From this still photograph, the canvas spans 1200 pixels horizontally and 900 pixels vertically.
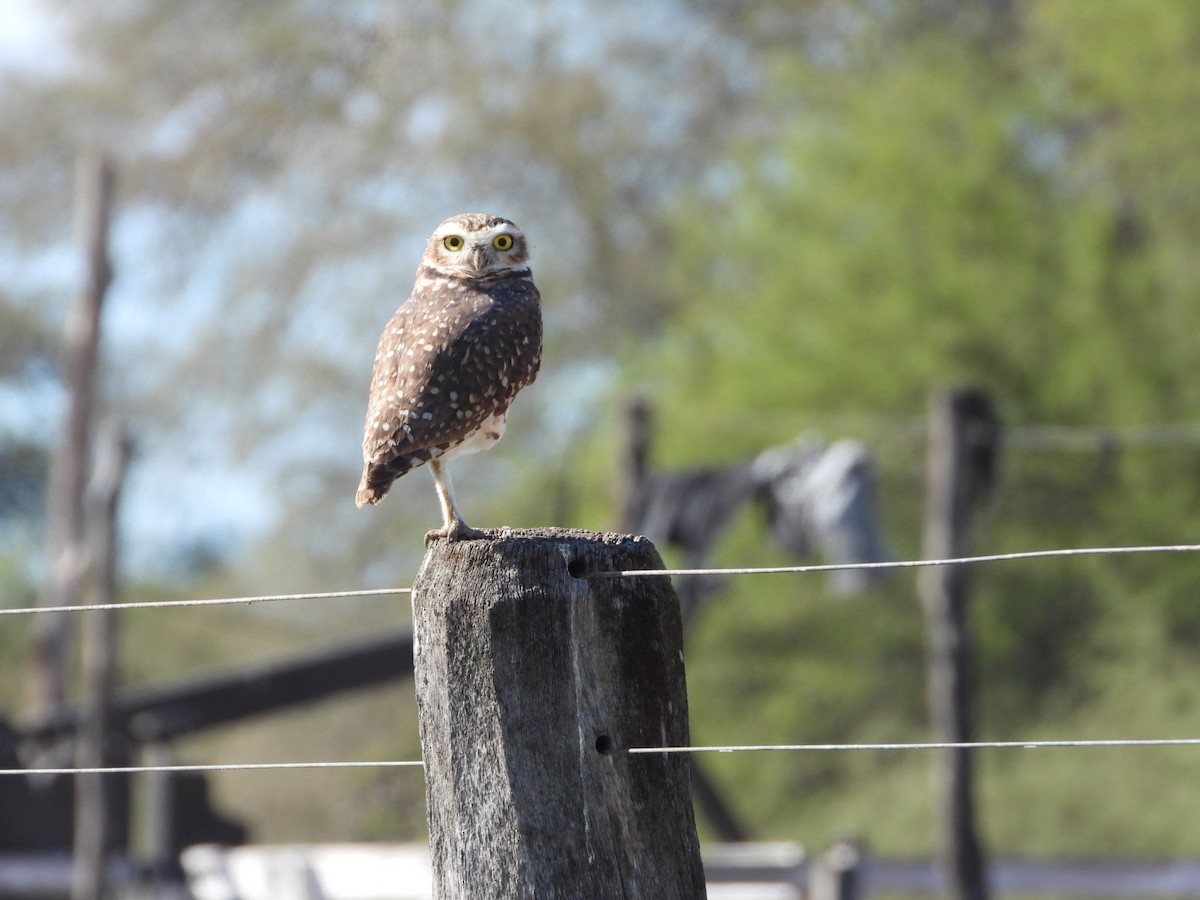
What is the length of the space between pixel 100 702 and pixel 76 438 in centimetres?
558

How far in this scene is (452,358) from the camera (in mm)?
3779

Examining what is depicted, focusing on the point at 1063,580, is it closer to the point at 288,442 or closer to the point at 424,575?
the point at 288,442

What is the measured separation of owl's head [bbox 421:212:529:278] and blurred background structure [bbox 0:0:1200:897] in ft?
25.5

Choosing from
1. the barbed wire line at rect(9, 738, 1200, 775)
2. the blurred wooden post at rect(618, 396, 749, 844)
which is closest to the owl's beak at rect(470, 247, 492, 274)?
the barbed wire line at rect(9, 738, 1200, 775)

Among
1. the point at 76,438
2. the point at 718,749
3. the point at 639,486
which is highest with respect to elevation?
the point at 76,438

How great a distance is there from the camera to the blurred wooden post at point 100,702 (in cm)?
1131

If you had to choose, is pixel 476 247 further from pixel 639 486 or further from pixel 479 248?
pixel 639 486

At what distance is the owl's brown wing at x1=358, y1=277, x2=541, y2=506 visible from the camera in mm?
3715

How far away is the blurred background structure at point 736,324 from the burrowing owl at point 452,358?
7810 mm

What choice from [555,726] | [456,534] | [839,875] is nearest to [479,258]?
[456,534]

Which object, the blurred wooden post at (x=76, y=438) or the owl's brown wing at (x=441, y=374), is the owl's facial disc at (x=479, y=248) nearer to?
the owl's brown wing at (x=441, y=374)

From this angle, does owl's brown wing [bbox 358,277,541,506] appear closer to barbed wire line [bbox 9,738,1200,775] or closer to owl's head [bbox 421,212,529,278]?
owl's head [bbox 421,212,529,278]

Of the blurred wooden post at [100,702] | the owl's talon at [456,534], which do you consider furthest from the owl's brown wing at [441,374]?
the blurred wooden post at [100,702]

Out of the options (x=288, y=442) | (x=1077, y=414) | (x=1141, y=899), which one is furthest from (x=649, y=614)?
(x=288, y=442)
